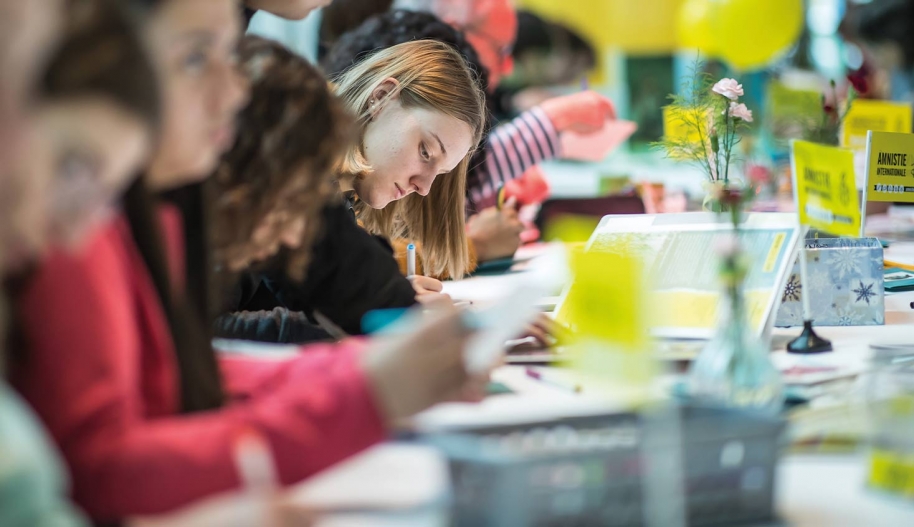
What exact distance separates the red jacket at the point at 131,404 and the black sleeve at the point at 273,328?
674mm

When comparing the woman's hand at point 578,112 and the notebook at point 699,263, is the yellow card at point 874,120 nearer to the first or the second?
the woman's hand at point 578,112

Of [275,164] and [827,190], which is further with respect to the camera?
[827,190]

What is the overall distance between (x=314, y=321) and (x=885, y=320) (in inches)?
34.6

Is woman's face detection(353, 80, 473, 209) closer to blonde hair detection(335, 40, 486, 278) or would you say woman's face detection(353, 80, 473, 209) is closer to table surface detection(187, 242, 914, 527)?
blonde hair detection(335, 40, 486, 278)

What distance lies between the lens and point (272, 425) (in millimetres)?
746

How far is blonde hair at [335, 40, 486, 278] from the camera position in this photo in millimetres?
1892

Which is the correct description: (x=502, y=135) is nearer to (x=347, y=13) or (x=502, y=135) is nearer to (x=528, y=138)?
(x=528, y=138)

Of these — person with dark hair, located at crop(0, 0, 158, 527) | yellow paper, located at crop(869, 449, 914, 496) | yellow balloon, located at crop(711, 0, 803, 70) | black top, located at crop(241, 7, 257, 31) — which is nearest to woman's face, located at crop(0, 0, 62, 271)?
person with dark hair, located at crop(0, 0, 158, 527)

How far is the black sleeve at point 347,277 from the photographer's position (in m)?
1.42

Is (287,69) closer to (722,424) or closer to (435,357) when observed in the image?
(435,357)

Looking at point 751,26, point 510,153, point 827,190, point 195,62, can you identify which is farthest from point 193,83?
point 751,26

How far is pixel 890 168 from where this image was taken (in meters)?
1.89

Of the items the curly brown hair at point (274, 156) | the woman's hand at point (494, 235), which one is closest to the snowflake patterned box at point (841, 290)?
the curly brown hair at point (274, 156)

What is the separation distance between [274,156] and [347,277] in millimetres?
391
